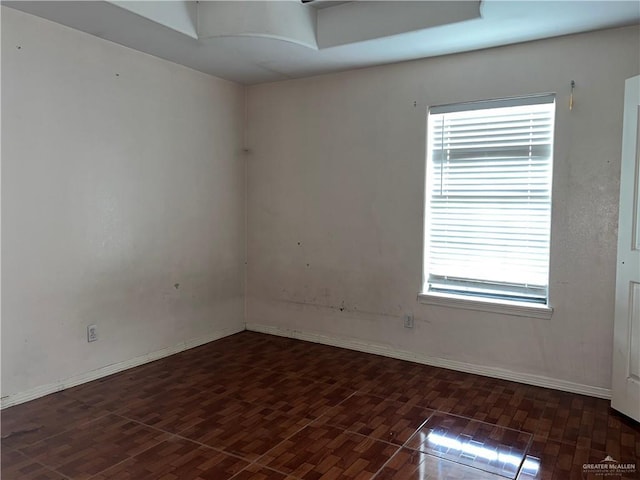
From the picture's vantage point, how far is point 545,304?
11.6 feet

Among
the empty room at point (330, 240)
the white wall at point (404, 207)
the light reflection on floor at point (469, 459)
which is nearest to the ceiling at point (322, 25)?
the empty room at point (330, 240)

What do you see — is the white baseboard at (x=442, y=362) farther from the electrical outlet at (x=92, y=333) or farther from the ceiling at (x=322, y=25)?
the ceiling at (x=322, y=25)

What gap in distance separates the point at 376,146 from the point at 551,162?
140cm

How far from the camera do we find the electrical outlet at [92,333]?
138 inches

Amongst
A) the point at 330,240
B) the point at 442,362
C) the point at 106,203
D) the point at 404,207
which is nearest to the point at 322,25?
the point at 404,207

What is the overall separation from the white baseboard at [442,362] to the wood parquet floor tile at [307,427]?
0.08 metres

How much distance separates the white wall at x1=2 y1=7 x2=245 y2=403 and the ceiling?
12.8 inches

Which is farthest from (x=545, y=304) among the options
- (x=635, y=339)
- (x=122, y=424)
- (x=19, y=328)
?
(x=19, y=328)

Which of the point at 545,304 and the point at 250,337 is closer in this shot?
the point at 545,304

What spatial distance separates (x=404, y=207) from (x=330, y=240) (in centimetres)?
80

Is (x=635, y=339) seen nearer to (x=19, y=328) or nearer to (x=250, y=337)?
(x=250, y=337)

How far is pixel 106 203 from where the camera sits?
3.60 meters

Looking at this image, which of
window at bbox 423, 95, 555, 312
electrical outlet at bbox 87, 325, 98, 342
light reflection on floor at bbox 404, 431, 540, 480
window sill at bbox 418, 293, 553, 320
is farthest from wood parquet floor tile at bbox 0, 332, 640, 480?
window at bbox 423, 95, 555, 312

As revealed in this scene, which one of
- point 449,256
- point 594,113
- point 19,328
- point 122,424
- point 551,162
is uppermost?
point 594,113
